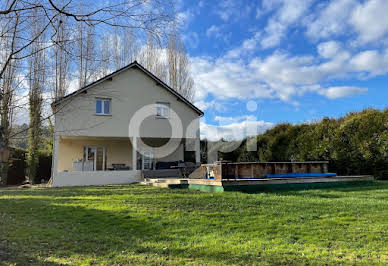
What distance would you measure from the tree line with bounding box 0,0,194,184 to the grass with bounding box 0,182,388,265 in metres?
2.06

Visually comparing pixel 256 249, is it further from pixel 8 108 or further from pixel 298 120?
pixel 298 120

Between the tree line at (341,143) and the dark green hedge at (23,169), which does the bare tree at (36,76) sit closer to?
the tree line at (341,143)

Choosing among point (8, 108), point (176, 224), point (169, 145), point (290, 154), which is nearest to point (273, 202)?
point (176, 224)

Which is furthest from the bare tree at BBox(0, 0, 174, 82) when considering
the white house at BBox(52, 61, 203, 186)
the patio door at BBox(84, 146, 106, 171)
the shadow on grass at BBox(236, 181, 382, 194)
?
the patio door at BBox(84, 146, 106, 171)

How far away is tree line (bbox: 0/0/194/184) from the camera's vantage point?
3252mm

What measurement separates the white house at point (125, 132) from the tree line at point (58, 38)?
11.6m

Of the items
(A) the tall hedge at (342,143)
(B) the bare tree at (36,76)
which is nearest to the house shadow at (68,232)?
(B) the bare tree at (36,76)

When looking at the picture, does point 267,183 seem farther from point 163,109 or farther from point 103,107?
point 103,107

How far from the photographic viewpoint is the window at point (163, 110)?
61.4 feet

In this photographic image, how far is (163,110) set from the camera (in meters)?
18.9

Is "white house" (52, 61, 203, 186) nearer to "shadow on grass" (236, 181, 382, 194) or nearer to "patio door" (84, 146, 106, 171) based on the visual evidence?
"patio door" (84, 146, 106, 171)

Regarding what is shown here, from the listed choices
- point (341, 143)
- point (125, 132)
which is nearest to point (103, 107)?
point (125, 132)

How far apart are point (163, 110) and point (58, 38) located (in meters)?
15.2

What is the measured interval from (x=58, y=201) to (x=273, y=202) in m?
6.58
